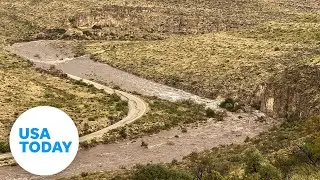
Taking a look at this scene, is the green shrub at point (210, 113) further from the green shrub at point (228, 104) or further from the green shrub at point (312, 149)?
the green shrub at point (312, 149)

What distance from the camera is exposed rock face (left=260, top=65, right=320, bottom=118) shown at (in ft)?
153

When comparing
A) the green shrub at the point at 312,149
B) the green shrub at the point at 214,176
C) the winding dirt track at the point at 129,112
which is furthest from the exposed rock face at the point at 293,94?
the green shrub at the point at 214,176

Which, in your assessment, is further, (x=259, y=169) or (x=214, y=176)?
(x=259, y=169)

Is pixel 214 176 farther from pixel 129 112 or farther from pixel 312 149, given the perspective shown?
pixel 129 112

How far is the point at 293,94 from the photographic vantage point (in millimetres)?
48938

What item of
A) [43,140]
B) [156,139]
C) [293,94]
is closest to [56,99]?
[156,139]

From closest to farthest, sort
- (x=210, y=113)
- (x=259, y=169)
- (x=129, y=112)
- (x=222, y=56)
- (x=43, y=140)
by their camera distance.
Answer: (x=43, y=140)
(x=259, y=169)
(x=129, y=112)
(x=210, y=113)
(x=222, y=56)

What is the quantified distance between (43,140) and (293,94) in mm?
30815

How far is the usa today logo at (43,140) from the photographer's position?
23.5 metres

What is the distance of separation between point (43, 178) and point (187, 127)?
713 inches

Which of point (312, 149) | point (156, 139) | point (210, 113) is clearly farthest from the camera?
point (210, 113)

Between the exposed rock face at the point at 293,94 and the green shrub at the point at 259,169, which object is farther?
the exposed rock face at the point at 293,94

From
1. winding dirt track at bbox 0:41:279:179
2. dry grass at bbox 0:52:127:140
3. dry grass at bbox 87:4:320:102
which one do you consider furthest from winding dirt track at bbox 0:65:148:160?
dry grass at bbox 87:4:320:102

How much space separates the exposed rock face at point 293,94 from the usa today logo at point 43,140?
1024 inches
